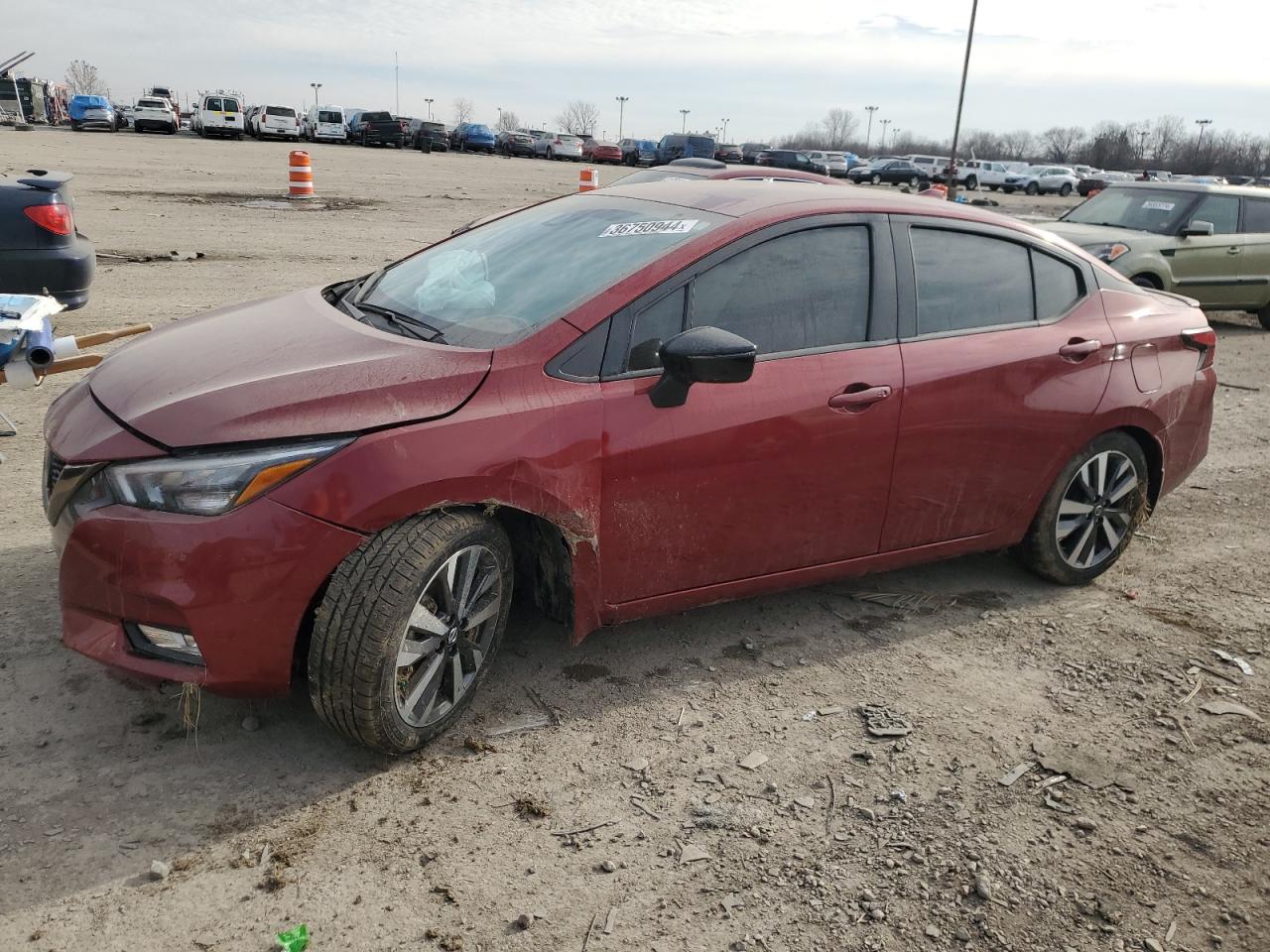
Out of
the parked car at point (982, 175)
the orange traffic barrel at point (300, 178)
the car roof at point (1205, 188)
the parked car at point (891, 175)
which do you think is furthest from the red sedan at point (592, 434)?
the parked car at point (982, 175)

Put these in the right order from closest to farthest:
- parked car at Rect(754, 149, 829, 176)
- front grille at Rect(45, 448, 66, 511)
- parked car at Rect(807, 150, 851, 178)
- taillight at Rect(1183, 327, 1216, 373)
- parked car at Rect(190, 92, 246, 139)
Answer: front grille at Rect(45, 448, 66, 511)
taillight at Rect(1183, 327, 1216, 373)
parked car at Rect(190, 92, 246, 139)
parked car at Rect(754, 149, 829, 176)
parked car at Rect(807, 150, 851, 178)

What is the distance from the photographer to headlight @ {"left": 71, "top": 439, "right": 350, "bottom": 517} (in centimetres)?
282

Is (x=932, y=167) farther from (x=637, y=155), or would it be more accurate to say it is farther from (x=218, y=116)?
(x=218, y=116)

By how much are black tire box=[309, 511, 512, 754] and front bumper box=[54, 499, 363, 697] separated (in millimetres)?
75

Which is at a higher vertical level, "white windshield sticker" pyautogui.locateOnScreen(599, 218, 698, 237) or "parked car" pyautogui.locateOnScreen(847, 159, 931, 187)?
"white windshield sticker" pyautogui.locateOnScreen(599, 218, 698, 237)

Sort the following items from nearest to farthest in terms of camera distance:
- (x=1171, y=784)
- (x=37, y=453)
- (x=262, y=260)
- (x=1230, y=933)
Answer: (x=1230, y=933) → (x=1171, y=784) → (x=37, y=453) → (x=262, y=260)

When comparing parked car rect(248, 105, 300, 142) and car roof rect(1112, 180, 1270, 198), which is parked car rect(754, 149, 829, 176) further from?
car roof rect(1112, 180, 1270, 198)

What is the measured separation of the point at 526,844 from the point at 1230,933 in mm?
1844

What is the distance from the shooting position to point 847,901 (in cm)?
272

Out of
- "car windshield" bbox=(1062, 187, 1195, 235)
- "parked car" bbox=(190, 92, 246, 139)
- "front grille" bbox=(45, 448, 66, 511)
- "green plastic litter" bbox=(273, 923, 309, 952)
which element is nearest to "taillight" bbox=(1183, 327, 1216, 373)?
"green plastic litter" bbox=(273, 923, 309, 952)

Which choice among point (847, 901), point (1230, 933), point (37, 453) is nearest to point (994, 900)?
point (847, 901)

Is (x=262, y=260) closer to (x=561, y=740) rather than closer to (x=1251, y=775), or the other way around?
(x=561, y=740)

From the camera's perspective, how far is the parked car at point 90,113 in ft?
159

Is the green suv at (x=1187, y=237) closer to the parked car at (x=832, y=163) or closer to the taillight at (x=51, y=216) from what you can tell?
the taillight at (x=51, y=216)
